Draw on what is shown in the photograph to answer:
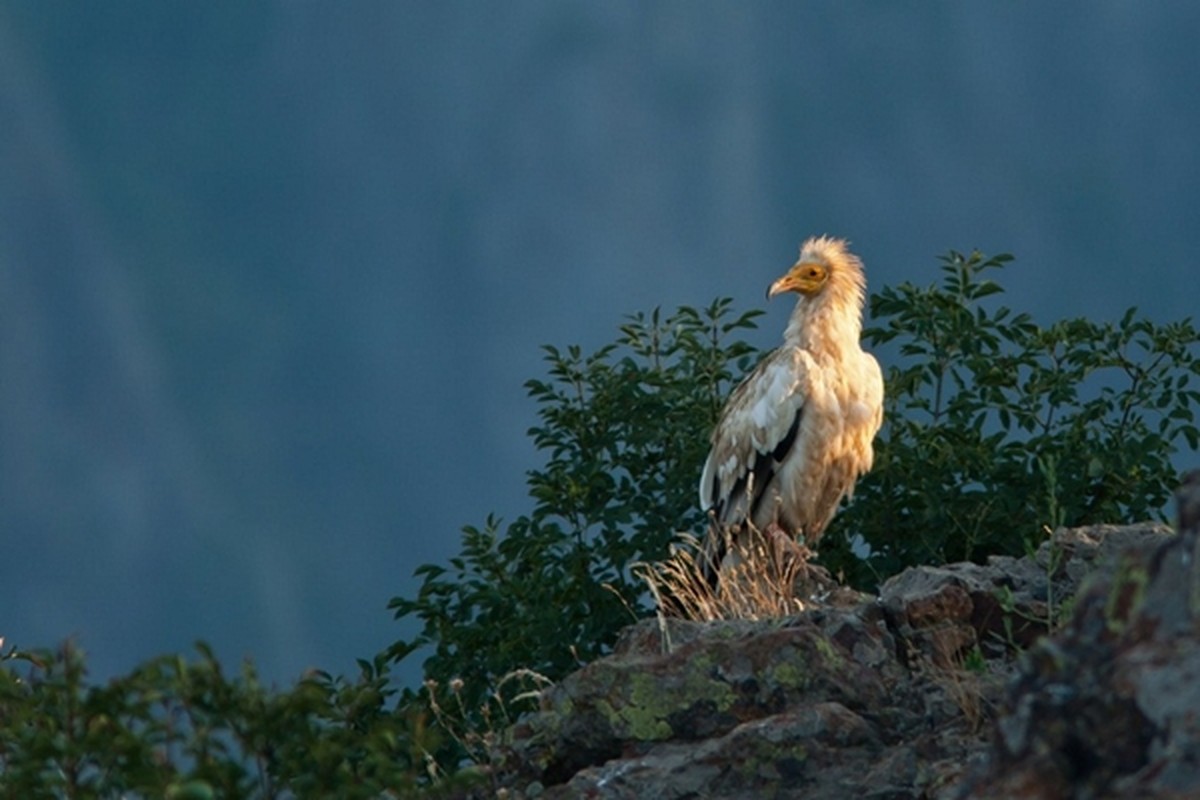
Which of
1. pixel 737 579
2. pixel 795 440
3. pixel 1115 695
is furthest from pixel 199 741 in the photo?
pixel 795 440

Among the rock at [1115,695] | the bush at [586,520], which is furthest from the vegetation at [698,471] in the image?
the rock at [1115,695]

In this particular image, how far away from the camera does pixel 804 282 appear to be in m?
13.4

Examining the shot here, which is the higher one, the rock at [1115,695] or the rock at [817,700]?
the rock at [817,700]

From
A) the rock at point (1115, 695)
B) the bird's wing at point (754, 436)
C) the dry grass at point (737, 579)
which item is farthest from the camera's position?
the bird's wing at point (754, 436)

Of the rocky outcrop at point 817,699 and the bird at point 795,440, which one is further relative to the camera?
the bird at point 795,440

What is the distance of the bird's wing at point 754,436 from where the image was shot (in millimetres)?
12656

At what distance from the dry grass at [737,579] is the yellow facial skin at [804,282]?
1.65 meters

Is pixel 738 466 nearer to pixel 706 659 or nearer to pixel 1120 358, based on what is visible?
pixel 1120 358

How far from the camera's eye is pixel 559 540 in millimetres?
12961

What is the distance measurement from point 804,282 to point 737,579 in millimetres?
2913

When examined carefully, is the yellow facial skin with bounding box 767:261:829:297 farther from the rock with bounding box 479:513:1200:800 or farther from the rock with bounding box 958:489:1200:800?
the rock with bounding box 958:489:1200:800

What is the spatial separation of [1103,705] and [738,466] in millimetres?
8972

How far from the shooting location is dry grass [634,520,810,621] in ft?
33.2

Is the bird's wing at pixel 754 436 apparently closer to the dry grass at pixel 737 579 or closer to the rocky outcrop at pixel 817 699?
the dry grass at pixel 737 579
